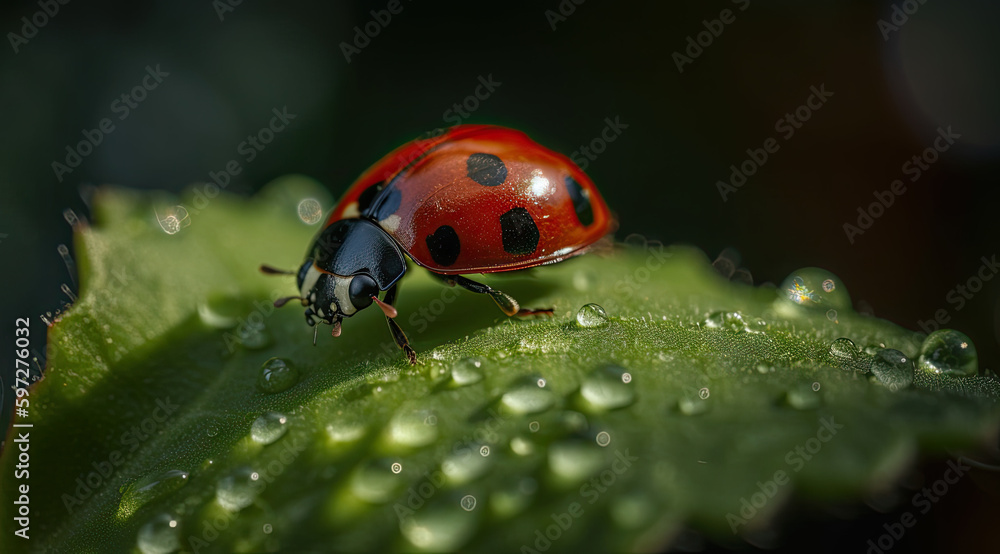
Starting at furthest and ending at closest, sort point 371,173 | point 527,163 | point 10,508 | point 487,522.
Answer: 1. point 371,173
2. point 527,163
3. point 10,508
4. point 487,522

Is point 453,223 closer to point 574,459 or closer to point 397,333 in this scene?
point 397,333

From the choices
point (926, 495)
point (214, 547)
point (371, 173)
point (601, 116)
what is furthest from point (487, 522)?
point (601, 116)

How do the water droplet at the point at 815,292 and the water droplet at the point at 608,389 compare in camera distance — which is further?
the water droplet at the point at 815,292

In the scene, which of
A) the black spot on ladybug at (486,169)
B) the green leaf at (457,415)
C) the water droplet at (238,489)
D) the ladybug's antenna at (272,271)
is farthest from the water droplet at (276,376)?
the black spot on ladybug at (486,169)

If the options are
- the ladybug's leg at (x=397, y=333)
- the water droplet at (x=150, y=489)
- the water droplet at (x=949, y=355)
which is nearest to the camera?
the water droplet at (x=150, y=489)

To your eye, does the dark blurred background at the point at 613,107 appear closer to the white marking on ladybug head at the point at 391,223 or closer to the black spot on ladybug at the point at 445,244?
the white marking on ladybug head at the point at 391,223

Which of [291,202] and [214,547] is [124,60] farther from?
[214,547]
